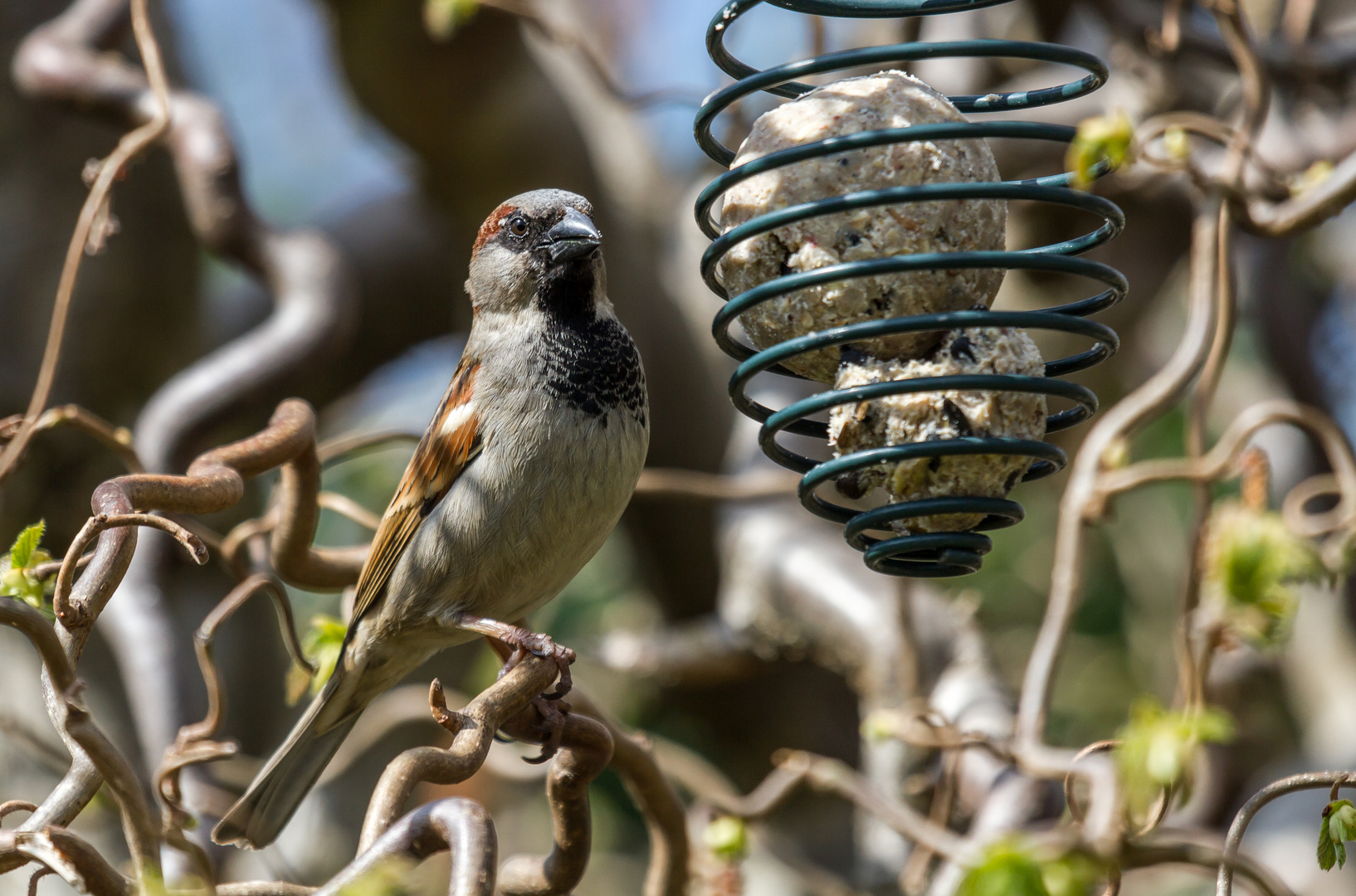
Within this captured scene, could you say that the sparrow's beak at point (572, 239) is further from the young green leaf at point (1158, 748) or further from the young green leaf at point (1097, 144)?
the young green leaf at point (1158, 748)

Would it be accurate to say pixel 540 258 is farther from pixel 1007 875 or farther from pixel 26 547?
pixel 1007 875

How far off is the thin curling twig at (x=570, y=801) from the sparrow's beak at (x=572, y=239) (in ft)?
3.10

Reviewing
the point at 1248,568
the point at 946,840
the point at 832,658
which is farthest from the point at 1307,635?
the point at 1248,568

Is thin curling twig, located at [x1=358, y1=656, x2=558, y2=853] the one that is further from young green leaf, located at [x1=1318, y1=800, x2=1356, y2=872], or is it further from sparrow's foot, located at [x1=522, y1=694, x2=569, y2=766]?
young green leaf, located at [x1=1318, y1=800, x2=1356, y2=872]

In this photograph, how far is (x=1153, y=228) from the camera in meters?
4.66

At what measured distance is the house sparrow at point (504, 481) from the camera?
7.93ft

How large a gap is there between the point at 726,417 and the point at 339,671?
2626mm

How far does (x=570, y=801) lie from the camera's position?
1.92 m

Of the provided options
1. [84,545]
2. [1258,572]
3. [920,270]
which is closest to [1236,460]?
[1258,572]

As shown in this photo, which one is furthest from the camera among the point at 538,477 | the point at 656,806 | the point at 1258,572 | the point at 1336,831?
the point at 538,477

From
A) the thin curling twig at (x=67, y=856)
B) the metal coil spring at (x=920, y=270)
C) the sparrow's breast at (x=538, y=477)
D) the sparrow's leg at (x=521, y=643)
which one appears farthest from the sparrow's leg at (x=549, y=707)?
the thin curling twig at (x=67, y=856)

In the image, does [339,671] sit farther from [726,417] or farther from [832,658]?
[726,417]

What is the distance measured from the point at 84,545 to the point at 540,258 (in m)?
1.31

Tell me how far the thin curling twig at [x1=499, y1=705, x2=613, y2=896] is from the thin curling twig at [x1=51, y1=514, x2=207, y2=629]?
66cm
